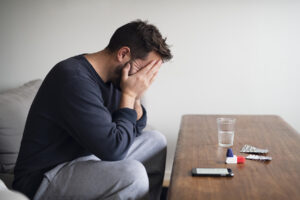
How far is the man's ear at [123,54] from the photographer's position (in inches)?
59.1

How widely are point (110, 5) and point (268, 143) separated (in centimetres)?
152

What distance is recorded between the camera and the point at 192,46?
2.63m

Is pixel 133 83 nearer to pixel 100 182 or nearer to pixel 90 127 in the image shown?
pixel 90 127

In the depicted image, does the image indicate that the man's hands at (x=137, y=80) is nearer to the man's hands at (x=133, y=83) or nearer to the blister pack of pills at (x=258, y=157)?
the man's hands at (x=133, y=83)

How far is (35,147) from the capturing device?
4.63ft

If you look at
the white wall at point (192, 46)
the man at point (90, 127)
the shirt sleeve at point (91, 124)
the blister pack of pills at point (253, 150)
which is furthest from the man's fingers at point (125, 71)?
the white wall at point (192, 46)

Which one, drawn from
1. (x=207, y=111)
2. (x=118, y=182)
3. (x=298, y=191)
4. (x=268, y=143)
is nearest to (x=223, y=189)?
(x=298, y=191)

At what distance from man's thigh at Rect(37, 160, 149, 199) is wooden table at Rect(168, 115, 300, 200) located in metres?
0.14

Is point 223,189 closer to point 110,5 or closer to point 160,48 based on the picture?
point 160,48

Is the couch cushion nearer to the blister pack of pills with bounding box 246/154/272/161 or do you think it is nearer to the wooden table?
the wooden table

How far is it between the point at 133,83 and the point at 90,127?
0.27 m

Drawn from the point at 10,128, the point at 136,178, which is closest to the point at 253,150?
the point at 136,178

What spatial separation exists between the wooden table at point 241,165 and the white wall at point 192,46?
0.67m

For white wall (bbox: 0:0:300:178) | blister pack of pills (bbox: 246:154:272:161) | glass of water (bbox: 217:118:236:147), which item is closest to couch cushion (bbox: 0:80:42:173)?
white wall (bbox: 0:0:300:178)
